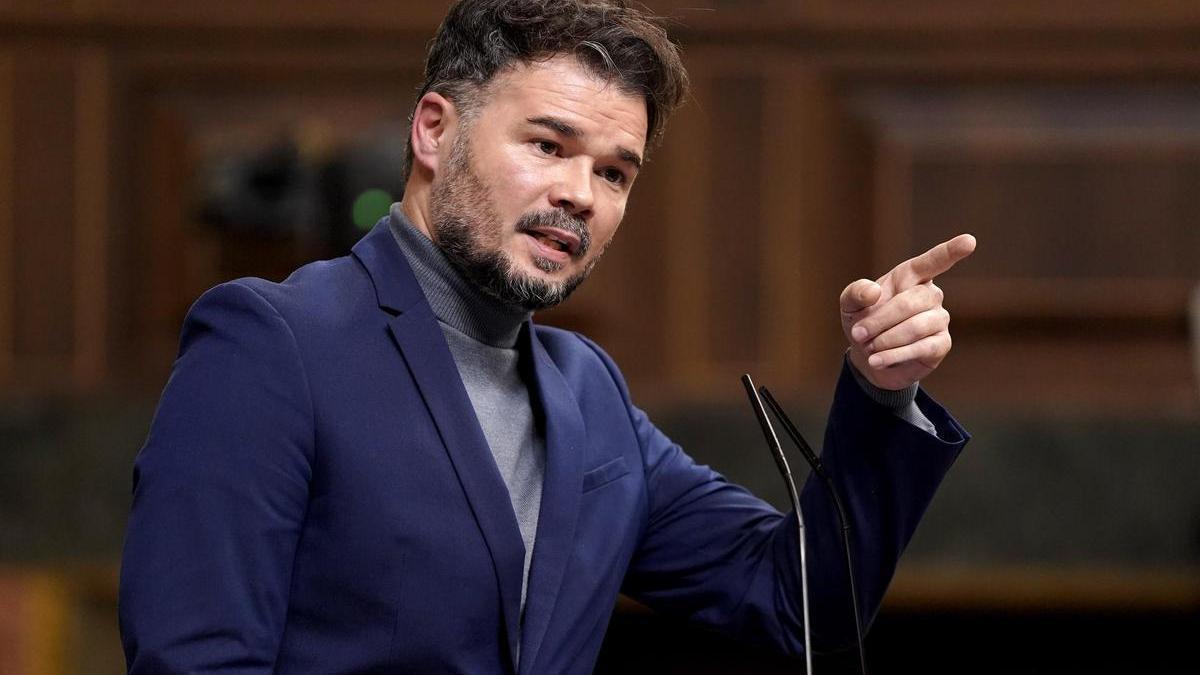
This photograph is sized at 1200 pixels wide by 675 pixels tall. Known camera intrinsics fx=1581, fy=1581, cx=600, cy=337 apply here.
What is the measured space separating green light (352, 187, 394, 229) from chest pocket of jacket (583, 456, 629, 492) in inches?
79.2

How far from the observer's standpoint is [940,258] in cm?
147

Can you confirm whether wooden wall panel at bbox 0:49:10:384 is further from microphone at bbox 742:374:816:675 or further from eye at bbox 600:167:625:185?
microphone at bbox 742:374:816:675

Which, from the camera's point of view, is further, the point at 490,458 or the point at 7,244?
the point at 7,244

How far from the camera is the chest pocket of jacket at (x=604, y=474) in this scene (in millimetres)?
1648

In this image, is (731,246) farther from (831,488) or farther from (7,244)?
(831,488)

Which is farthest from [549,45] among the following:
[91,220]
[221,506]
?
[91,220]

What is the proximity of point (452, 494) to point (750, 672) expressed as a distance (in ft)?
9.43

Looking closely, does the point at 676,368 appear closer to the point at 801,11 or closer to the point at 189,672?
the point at 801,11

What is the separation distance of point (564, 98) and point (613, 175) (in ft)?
0.38

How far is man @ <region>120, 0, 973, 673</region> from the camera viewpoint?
4.56ft

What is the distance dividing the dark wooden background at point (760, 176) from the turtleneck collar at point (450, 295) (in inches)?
91.9

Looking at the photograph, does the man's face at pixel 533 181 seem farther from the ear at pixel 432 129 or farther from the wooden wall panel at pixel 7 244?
the wooden wall panel at pixel 7 244

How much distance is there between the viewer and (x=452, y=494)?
4.86 ft

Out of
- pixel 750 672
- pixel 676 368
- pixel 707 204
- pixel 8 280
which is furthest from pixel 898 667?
pixel 8 280
